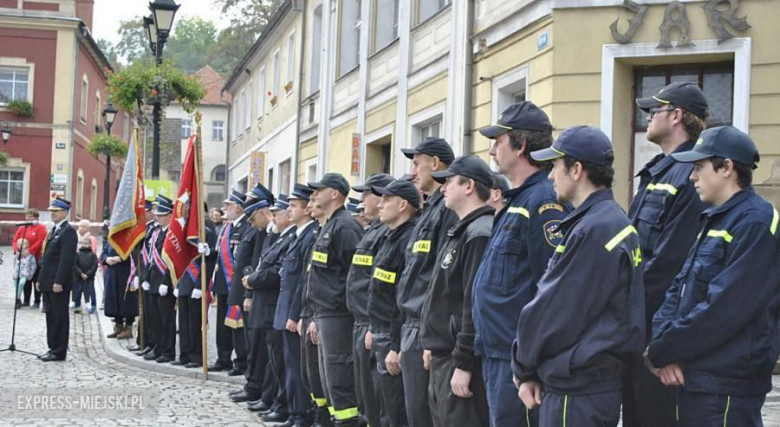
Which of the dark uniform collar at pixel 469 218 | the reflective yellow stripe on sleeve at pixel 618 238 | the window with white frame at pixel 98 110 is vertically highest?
the window with white frame at pixel 98 110

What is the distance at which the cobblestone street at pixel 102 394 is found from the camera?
9.33 meters

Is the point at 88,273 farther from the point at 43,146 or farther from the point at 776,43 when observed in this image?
the point at 43,146

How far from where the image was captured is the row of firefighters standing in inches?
167

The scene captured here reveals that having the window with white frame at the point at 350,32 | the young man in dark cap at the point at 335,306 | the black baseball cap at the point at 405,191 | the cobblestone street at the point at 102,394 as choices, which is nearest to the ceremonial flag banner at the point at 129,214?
the cobblestone street at the point at 102,394

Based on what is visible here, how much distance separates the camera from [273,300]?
10.2 m

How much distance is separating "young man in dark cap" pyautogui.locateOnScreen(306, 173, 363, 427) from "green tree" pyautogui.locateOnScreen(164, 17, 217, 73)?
288ft

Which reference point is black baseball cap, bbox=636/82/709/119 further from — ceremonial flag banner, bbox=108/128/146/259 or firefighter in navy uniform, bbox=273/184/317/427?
ceremonial flag banner, bbox=108/128/146/259

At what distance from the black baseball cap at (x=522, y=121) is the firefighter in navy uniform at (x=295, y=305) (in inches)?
164

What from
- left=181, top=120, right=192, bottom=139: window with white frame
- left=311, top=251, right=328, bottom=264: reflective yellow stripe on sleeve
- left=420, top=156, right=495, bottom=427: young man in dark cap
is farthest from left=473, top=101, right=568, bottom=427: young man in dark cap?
left=181, top=120, right=192, bottom=139: window with white frame

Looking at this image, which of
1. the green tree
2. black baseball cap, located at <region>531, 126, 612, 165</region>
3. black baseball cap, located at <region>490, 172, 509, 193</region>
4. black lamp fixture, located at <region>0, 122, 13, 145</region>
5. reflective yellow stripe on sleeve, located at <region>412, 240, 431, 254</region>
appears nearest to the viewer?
black baseball cap, located at <region>531, 126, 612, 165</region>

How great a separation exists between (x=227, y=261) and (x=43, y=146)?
3450cm

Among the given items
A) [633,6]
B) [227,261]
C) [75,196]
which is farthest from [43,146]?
[633,6]

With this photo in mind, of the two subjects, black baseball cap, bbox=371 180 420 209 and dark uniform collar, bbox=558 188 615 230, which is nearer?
dark uniform collar, bbox=558 188 615 230

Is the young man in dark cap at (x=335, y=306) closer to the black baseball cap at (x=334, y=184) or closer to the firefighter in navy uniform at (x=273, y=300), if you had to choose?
the black baseball cap at (x=334, y=184)
